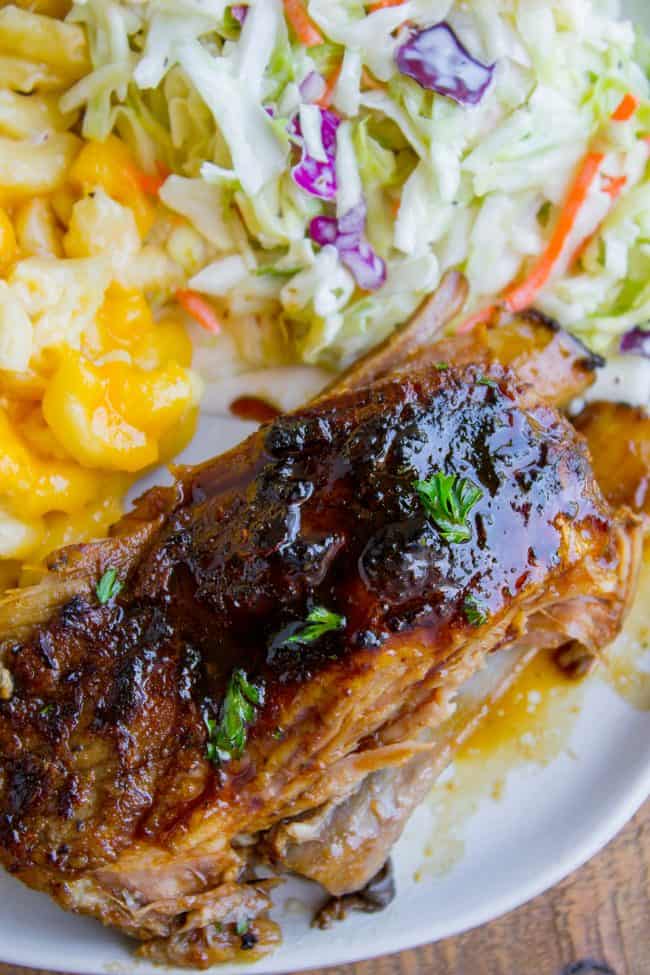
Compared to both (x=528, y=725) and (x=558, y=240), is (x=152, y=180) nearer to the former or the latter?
(x=558, y=240)

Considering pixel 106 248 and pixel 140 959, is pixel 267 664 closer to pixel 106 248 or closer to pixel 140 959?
pixel 140 959

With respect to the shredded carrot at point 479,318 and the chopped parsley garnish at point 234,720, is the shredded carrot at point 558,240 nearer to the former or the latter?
the shredded carrot at point 479,318

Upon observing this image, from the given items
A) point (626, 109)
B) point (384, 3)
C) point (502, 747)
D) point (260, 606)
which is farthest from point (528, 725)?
point (384, 3)

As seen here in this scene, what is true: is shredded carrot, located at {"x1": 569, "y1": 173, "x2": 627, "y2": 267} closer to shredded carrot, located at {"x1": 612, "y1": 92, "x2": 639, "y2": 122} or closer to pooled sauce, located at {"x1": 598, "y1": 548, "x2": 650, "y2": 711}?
shredded carrot, located at {"x1": 612, "y1": 92, "x2": 639, "y2": 122}

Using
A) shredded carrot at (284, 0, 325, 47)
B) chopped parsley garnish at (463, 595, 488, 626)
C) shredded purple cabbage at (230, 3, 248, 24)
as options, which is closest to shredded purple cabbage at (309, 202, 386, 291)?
shredded carrot at (284, 0, 325, 47)

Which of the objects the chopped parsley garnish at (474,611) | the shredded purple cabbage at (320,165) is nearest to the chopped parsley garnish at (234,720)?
the chopped parsley garnish at (474,611)

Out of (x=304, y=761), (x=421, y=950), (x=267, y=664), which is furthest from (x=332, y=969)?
(x=267, y=664)
